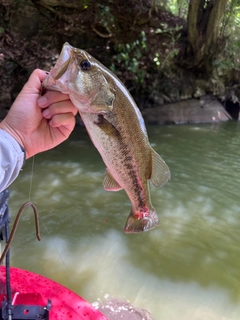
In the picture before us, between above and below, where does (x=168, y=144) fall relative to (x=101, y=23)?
below

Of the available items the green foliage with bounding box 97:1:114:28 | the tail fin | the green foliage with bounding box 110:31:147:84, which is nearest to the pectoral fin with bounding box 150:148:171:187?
the tail fin

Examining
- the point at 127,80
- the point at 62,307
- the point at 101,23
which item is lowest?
the point at 62,307

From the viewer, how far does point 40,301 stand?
7.57 ft

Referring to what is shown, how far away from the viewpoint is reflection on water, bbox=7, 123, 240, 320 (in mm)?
3520

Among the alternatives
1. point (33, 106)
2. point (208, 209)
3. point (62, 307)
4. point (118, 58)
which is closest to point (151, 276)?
point (62, 307)

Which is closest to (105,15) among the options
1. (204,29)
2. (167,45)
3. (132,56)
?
(132,56)

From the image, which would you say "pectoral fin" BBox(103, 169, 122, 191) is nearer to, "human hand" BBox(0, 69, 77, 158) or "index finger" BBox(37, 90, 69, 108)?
"human hand" BBox(0, 69, 77, 158)

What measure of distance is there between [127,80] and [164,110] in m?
1.87

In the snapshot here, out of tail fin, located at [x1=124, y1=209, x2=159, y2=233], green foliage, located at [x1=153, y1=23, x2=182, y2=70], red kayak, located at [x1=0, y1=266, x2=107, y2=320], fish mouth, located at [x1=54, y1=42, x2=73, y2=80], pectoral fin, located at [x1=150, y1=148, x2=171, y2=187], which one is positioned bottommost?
red kayak, located at [x1=0, y1=266, x2=107, y2=320]

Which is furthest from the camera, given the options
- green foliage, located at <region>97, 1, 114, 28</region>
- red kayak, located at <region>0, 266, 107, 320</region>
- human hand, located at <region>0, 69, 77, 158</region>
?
green foliage, located at <region>97, 1, 114, 28</region>

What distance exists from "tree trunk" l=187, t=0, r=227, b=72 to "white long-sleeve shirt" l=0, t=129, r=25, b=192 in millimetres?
10446

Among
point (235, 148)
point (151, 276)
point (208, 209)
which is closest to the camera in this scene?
point (151, 276)

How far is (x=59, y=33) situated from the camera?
10.6 meters

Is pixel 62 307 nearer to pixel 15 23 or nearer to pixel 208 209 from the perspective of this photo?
pixel 208 209
